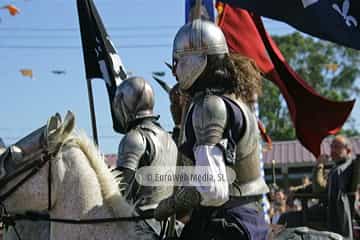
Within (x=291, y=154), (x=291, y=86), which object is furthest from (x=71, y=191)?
(x=291, y=154)

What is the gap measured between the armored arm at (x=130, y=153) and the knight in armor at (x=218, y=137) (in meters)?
1.41

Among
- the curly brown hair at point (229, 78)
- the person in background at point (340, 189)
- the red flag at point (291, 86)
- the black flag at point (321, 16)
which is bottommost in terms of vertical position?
the person in background at point (340, 189)

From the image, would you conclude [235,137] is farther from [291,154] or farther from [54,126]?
[291,154]

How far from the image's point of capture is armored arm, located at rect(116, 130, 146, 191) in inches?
207

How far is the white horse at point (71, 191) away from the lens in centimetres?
389

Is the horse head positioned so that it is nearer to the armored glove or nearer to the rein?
the rein

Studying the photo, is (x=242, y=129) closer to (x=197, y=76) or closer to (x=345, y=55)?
(x=197, y=76)

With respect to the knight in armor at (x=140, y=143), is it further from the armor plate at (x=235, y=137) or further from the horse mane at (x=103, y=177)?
the armor plate at (x=235, y=137)

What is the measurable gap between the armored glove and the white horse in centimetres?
29

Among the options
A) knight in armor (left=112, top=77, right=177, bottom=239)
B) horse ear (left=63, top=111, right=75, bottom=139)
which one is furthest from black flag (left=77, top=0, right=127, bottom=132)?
horse ear (left=63, top=111, right=75, bottom=139)

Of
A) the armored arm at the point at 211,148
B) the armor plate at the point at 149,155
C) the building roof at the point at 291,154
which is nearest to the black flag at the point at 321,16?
the armor plate at the point at 149,155

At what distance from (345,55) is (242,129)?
166 feet

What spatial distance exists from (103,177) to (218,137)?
2.83 ft

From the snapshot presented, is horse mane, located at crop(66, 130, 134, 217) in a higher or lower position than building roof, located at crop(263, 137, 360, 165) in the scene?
higher
